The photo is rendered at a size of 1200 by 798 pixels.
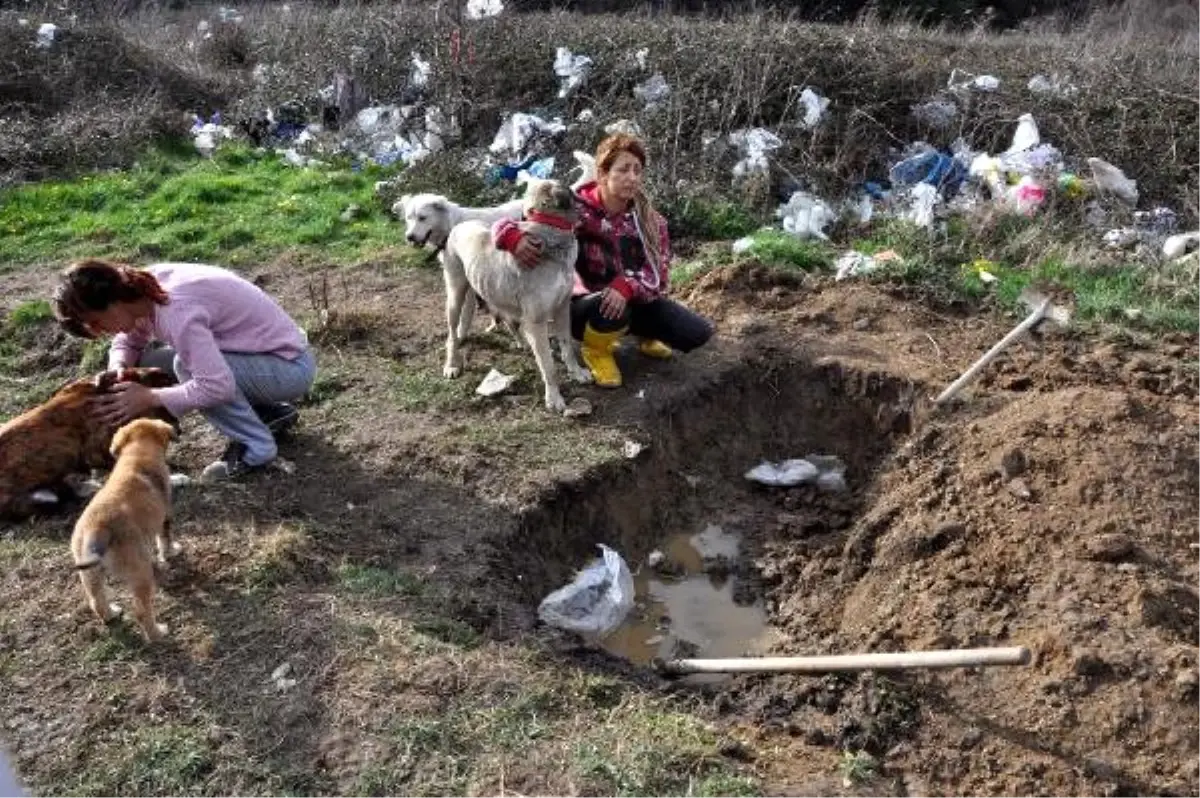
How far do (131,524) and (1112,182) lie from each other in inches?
304

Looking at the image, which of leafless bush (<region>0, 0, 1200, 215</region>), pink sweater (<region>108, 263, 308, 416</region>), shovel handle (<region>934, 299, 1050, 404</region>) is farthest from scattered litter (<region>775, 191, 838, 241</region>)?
pink sweater (<region>108, 263, 308, 416</region>)

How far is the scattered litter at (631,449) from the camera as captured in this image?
5371 millimetres

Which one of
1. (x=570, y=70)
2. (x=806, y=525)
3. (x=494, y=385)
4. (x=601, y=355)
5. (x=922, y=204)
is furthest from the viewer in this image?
(x=570, y=70)

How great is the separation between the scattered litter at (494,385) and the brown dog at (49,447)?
1692 millimetres

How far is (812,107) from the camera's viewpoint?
9.55 metres

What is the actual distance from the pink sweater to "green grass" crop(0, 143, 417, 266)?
3.16 m

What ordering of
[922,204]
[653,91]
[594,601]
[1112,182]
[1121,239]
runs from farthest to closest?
[653,91] → [1112,182] → [922,204] → [1121,239] → [594,601]

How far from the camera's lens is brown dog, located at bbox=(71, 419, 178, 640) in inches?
147

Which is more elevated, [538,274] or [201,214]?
[538,274]

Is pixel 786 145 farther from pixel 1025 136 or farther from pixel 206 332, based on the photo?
pixel 206 332

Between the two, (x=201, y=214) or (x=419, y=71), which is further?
(x=419, y=71)

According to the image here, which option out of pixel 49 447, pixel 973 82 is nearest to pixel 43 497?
pixel 49 447

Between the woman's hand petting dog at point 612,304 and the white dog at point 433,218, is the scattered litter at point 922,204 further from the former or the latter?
the white dog at point 433,218

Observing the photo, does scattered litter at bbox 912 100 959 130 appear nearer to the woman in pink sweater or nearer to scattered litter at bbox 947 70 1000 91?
scattered litter at bbox 947 70 1000 91
